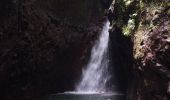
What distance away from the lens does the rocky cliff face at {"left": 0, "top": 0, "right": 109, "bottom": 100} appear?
15.6 m

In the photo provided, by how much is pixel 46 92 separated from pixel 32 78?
211 cm

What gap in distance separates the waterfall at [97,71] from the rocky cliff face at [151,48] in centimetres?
748

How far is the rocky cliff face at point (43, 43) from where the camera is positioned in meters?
15.6

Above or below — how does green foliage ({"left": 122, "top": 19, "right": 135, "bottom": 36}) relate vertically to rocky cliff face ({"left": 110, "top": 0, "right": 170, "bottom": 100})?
above

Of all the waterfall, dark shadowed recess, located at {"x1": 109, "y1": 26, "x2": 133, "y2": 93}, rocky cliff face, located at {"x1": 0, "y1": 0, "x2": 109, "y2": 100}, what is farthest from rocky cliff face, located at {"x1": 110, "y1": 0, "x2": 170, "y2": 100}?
the waterfall

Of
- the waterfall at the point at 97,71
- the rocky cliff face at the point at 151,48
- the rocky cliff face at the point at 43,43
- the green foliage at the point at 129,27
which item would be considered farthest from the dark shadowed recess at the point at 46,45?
the rocky cliff face at the point at 151,48

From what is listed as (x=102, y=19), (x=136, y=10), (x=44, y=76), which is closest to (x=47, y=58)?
(x=44, y=76)

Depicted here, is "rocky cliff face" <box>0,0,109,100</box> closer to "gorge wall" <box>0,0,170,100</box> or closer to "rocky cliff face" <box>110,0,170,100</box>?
"gorge wall" <box>0,0,170,100</box>

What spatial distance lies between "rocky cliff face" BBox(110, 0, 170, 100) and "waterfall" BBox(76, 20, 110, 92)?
24.5ft

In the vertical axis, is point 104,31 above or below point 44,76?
above

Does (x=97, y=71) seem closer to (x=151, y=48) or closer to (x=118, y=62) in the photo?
(x=118, y=62)

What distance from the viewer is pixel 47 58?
19266mm

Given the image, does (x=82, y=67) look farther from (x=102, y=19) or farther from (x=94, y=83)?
(x=102, y=19)

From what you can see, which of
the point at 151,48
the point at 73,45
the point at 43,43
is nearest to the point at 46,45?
the point at 43,43
